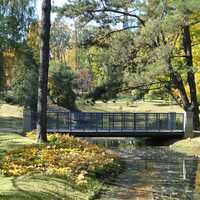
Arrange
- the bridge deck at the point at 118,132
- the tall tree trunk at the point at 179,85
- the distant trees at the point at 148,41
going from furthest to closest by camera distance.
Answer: the tall tree trunk at the point at 179,85
the bridge deck at the point at 118,132
the distant trees at the point at 148,41

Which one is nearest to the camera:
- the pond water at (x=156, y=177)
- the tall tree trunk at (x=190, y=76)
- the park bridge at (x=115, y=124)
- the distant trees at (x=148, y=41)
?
the pond water at (x=156, y=177)

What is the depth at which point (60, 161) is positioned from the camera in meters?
18.6

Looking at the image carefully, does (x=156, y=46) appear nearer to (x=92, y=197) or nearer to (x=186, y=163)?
(x=186, y=163)

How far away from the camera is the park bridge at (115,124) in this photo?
36.9 meters

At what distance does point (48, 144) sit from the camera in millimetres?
23016

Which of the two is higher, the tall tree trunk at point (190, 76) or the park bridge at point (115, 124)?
the tall tree trunk at point (190, 76)

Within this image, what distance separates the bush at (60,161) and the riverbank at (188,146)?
8517 millimetres

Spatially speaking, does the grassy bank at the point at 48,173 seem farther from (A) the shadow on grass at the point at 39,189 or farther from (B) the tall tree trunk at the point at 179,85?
(B) the tall tree trunk at the point at 179,85

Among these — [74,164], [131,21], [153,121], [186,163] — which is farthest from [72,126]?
[74,164]

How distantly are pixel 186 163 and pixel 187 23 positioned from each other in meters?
10.9

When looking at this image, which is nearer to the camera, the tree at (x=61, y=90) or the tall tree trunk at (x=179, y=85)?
the tall tree trunk at (x=179, y=85)

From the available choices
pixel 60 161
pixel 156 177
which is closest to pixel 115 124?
pixel 156 177

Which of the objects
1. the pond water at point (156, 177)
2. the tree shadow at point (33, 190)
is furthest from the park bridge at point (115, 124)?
the tree shadow at point (33, 190)

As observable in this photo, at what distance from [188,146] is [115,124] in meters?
6.64
